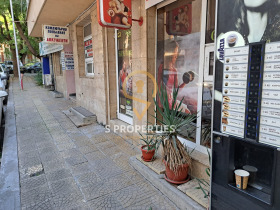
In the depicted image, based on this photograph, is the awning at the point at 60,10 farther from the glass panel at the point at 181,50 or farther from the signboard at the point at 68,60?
the glass panel at the point at 181,50

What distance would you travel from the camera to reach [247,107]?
158 cm

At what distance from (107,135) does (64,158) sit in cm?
136

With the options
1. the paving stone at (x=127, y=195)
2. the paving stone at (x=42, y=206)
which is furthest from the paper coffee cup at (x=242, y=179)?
the paving stone at (x=42, y=206)

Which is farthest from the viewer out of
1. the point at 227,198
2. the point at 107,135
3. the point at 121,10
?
the point at 107,135

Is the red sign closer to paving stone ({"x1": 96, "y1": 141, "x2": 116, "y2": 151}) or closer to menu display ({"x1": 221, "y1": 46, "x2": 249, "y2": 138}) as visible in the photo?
menu display ({"x1": 221, "y1": 46, "x2": 249, "y2": 138})

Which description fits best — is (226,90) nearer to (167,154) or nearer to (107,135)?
(167,154)

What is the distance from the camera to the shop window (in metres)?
4.79

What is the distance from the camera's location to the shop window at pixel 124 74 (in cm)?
479

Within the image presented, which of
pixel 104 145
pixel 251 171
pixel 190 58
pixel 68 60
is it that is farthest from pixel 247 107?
pixel 68 60

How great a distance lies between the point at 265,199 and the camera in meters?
1.57

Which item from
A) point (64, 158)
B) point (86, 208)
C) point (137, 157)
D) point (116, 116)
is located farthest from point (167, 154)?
point (116, 116)

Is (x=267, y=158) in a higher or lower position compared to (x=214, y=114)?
lower

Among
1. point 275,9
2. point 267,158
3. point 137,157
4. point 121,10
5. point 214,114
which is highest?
point 121,10

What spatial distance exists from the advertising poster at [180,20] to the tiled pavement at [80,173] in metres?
2.49
